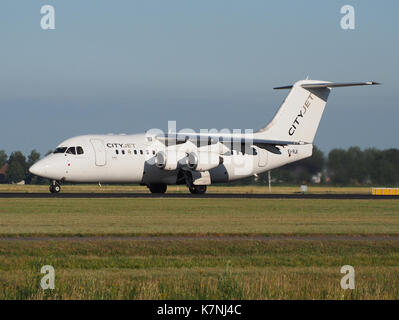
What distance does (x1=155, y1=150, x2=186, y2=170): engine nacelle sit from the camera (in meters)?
55.4

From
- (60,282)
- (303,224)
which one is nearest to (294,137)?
(303,224)

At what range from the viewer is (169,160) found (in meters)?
55.5

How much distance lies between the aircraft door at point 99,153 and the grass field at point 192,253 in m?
13.6

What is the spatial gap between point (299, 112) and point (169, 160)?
1247 centimetres

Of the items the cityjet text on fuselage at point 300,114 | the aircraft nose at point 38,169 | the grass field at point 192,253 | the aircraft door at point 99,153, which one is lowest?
the grass field at point 192,253

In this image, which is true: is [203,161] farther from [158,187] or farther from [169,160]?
[158,187]

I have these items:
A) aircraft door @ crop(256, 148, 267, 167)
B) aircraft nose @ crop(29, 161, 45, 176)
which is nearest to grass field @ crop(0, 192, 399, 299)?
aircraft nose @ crop(29, 161, 45, 176)

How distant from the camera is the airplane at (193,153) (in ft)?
176

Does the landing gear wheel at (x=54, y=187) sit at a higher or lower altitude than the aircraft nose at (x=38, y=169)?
lower

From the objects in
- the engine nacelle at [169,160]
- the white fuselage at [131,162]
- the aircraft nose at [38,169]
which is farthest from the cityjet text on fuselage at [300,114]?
the aircraft nose at [38,169]

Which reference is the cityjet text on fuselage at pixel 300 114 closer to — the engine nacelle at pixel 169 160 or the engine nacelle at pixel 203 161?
the engine nacelle at pixel 203 161

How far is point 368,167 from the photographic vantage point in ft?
243
